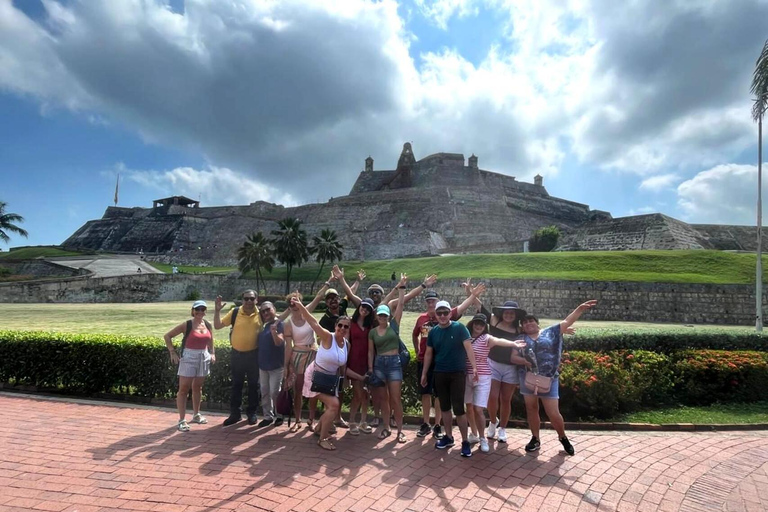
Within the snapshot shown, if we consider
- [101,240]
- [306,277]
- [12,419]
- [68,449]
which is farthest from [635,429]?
[101,240]

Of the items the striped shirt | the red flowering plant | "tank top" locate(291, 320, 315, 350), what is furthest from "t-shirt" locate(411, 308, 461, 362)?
the red flowering plant

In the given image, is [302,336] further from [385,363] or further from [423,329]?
[423,329]

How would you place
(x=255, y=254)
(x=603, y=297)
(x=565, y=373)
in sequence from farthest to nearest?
(x=255, y=254) → (x=603, y=297) → (x=565, y=373)

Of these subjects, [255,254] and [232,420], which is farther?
[255,254]

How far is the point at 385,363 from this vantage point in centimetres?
543

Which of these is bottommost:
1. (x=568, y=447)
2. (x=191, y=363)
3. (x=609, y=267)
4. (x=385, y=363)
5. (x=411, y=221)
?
(x=568, y=447)

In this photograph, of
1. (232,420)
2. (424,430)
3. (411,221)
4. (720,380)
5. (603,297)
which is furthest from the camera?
(411,221)

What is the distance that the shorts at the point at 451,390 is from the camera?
16.5 feet

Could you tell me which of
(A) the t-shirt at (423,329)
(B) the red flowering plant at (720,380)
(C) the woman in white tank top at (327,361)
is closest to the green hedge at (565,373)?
(B) the red flowering plant at (720,380)

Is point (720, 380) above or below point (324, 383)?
below

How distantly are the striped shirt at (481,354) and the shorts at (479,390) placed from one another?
0.07 m

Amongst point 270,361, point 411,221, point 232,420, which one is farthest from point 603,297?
point 411,221

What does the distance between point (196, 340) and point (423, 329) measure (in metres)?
3.22

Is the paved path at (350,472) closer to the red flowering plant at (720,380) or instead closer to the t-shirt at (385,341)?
the t-shirt at (385,341)
